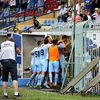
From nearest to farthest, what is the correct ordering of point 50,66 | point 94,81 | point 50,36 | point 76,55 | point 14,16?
point 94,81 < point 76,55 < point 50,66 < point 50,36 < point 14,16

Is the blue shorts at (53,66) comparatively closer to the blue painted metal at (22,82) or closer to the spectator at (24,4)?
the blue painted metal at (22,82)

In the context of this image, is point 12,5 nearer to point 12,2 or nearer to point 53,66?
point 12,2

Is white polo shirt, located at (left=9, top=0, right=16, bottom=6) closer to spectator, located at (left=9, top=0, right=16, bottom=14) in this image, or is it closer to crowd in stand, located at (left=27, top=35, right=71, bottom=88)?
spectator, located at (left=9, top=0, right=16, bottom=14)

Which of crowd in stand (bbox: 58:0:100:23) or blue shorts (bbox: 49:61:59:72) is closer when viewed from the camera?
blue shorts (bbox: 49:61:59:72)

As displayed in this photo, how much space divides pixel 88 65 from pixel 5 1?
19.8 meters

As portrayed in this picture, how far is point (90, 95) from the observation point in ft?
44.1

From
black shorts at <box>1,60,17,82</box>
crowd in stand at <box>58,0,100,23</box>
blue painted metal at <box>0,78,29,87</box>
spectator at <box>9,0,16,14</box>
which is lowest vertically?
blue painted metal at <box>0,78,29,87</box>

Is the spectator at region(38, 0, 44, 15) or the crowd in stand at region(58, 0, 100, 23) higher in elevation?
the crowd in stand at region(58, 0, 100, 23)

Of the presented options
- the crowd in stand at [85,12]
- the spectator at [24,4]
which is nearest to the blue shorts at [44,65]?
the crowd in stand at [85,12]

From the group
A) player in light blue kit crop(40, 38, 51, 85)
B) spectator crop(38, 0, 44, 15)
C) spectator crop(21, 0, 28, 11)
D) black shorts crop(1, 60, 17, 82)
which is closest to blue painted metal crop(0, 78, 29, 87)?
player in light blue kit crop(40, 38, 51, 85)

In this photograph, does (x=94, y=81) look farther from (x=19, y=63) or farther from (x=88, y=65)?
(x=19, y=63)

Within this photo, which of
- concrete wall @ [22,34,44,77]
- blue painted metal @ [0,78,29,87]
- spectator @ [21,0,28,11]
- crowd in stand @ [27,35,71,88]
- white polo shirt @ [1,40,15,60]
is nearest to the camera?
white polo shirt @ [1,40,15,60]

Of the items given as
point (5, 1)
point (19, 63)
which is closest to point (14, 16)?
point (5, 1)

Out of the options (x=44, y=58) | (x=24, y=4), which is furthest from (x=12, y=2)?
(x=44, y=58)
